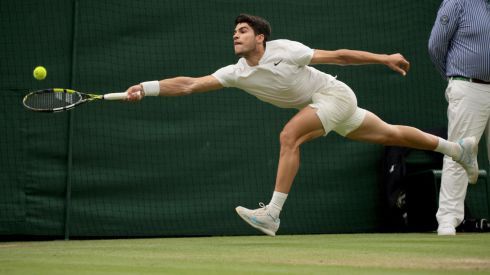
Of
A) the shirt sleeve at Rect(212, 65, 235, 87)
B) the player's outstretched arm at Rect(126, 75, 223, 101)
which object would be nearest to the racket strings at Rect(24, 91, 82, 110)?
the player's outstretched arm at Rect(126, 75, 223, 101)

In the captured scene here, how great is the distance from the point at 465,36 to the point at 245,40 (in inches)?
76.8

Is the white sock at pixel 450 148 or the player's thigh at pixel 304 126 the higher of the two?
the player's thigh at pixel 304 126

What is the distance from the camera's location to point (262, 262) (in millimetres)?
4887

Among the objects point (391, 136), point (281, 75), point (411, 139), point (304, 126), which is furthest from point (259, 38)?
point (411, 139)

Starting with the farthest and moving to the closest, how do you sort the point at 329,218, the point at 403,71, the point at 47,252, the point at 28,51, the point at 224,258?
the point at 329,218 < the point at 28,51 < the point at 403,71 < the point at 47,252 < the point at 224,258

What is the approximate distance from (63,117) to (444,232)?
3.59 metres

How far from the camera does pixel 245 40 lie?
6.99 m

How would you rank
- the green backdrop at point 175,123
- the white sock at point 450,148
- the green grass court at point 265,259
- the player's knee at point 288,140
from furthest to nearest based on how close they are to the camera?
the green backdrop at point 175,123 → the white sock at point 450,148 → the player's knee at point 288,140 → the green grass court at point 265,259

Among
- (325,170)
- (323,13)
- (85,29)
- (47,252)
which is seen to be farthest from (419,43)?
(47,252)

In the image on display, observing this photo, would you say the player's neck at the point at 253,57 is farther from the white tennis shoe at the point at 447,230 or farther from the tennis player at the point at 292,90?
the white tennis shoe at the point at 447,230

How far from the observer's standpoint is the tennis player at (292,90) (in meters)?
6.70

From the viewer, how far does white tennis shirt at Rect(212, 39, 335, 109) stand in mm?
6918

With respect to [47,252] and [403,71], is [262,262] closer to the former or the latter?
[47,252]

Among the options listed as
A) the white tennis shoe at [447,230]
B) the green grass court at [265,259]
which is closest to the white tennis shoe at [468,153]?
the white tennis shoe at [447,230]
